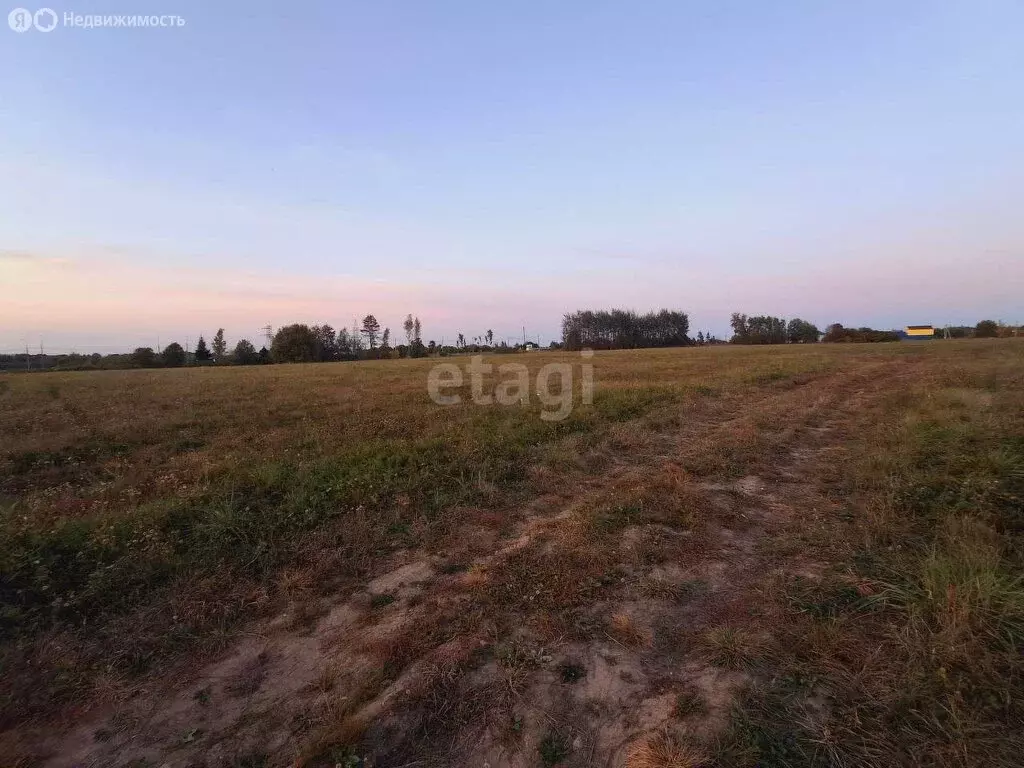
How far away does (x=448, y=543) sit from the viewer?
4891 millimetres

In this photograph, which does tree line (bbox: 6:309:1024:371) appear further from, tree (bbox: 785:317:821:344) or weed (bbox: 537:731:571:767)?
weed (bbox: 537:731:571:767)

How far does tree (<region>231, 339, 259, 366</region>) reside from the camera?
81.8 m

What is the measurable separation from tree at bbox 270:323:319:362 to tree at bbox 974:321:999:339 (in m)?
117

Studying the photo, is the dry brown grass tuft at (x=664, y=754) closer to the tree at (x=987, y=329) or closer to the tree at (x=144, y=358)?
the tree at (x=144, y=358)

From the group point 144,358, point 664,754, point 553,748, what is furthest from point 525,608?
point 144,358

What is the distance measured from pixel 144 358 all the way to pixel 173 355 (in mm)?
4285

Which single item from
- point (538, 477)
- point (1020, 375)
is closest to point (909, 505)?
point (538, 477)

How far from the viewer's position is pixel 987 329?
254ft

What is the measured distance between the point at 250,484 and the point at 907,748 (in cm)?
702

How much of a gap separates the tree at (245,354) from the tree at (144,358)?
39.2 ft

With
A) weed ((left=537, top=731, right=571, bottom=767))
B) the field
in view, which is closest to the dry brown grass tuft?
the field

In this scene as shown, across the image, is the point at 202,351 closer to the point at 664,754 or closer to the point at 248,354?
the point at 248,354

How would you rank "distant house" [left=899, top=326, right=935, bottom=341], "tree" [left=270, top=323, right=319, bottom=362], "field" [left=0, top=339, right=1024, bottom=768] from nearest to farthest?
1. "field" [left=0, top=339, right=1024, bottom=768]
2. "tree" [left=270, top=323, right=319, bottom=362]
3. "distant house" [left=899, top=326, right=935, bottom=341]

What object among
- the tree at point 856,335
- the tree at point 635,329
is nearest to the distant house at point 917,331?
the tree at point 856,335
